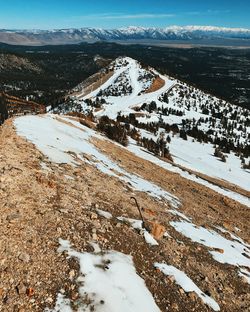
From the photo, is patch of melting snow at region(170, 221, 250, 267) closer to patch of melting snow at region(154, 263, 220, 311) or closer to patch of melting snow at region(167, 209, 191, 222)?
patch of melting snow at region(167, 209, 191, 222)

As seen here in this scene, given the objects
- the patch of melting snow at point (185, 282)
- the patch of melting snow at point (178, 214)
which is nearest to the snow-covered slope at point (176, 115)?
the patch of melting snow at point (178, 214)

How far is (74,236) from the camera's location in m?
11.0

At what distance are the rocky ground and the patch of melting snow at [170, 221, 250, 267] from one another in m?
0.39

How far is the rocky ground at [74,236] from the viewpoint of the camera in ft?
30.0

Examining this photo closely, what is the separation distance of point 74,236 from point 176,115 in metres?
92.6

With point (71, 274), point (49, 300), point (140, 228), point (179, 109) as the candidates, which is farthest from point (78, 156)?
point (179, 109)

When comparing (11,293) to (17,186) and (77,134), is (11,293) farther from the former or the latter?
(77,134)

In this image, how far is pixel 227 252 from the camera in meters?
13.5

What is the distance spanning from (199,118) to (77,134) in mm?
75743

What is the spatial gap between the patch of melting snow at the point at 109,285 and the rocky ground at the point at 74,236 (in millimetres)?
223

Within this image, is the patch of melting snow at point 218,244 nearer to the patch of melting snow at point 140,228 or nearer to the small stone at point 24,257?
the patch of melting snow at point 140,228

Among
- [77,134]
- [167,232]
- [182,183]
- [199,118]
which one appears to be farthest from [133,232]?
[199,118]

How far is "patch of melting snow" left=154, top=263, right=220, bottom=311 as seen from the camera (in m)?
9.97

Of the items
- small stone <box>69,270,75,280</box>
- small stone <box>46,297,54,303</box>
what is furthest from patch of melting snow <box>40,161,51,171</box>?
small stone <box>46,297,54,303</box>
